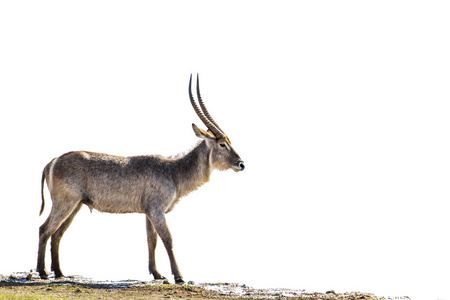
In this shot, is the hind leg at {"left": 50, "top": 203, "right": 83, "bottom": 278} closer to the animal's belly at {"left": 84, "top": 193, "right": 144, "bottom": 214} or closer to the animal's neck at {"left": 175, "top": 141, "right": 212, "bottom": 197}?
the animal's belly at {"left": 84, "top": 193, "right": 144, "bottom": 214}

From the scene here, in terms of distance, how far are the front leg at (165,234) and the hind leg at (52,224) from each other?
1862 mm

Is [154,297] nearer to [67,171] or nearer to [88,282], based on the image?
[88,282]

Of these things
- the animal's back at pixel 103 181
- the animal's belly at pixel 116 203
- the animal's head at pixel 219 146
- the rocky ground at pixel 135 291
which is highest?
the animal's head at pixel 219 146

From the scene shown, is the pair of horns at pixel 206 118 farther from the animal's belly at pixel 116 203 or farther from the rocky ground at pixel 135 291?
the rocky ground at pixel 135 291

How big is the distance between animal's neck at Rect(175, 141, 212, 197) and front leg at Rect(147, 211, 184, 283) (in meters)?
1.12

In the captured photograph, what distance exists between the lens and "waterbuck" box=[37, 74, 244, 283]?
15102 mm

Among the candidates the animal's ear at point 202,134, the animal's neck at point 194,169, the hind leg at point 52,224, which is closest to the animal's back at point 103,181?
the hind leg at point 52,224

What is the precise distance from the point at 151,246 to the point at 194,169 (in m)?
2.18

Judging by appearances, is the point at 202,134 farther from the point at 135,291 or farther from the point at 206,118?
the point at 135,291

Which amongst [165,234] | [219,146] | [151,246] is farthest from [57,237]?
[219,146]

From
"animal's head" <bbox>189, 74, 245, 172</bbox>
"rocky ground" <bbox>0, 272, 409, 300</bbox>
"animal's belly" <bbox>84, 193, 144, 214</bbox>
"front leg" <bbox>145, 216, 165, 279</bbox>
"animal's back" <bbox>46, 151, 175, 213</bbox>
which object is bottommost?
"rocky ground" <bbox>0, 272, 409, 300</bbox>

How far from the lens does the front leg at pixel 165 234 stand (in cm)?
1475

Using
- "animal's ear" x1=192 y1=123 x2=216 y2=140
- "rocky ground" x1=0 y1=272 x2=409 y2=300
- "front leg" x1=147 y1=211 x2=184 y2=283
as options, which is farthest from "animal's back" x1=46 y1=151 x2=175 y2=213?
"rocky ground" x1=0 y1=272 x2=409 y2=300

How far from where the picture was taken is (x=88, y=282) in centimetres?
1480
